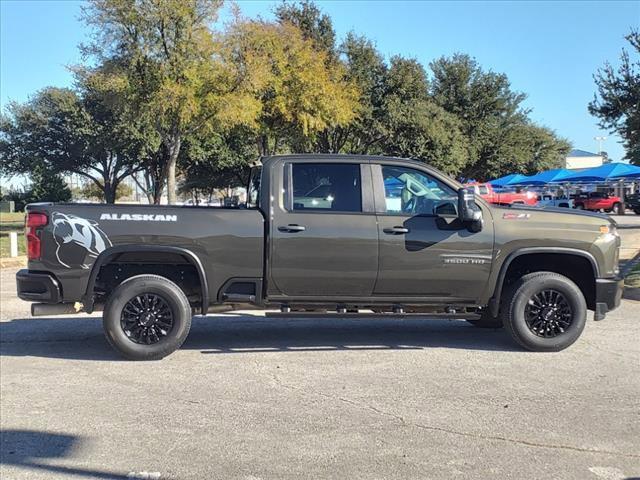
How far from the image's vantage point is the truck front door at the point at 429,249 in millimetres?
6254

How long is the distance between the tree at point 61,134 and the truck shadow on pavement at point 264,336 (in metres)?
28.0

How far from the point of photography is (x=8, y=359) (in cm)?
648

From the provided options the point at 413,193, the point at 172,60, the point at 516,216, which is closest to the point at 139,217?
the point at 413,193

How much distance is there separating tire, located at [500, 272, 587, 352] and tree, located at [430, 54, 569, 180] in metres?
36.7

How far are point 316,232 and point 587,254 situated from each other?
2.80 m

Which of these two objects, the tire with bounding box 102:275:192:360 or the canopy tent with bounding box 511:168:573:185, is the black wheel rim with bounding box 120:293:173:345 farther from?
the canopy tent with bounding box 511:168:573:185

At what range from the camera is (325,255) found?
244 inches

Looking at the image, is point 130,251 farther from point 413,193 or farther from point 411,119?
point 411,119

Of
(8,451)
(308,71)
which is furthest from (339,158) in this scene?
(308,71)

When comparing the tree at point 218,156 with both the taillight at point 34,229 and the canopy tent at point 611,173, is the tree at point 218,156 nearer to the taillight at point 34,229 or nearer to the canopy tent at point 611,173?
the canopy tent at point 611,173

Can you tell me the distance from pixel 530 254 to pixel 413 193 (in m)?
1.38

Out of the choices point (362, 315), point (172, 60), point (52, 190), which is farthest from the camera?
point (52, 190)

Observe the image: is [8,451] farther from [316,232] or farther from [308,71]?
[308,71]

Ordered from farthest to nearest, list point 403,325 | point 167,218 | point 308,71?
1. point 308,71
2. point 403,325
3. point 167,218
